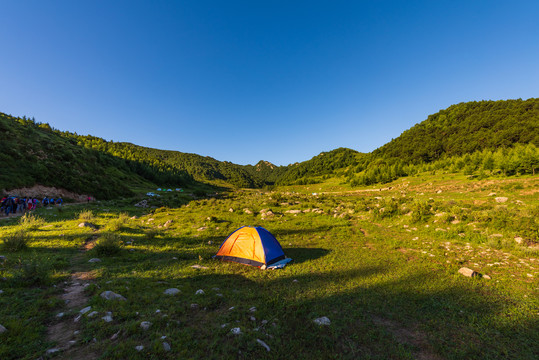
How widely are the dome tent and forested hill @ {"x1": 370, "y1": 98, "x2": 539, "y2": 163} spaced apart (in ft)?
382

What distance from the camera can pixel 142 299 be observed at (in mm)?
6020

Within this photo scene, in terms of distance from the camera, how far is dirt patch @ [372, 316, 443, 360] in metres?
4.25

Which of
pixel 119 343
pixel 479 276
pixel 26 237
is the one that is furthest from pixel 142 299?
pixel 479 276

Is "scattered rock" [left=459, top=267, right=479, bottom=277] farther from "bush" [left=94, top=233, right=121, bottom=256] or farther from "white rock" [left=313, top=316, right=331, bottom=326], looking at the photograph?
"bush" [left=94, top=233, right=121, bottom=256]

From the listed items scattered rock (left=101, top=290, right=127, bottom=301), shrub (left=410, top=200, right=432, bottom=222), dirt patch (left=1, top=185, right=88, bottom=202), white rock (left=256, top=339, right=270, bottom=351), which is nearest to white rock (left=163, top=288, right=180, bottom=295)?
scattered rock (left=101, top=290, right=127, bottom=301)

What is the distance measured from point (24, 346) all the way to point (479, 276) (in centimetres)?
1389

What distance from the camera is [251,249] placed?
9.84 m

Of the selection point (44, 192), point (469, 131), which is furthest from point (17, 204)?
point (469, 131)

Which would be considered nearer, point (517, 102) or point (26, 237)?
point (26, 237)

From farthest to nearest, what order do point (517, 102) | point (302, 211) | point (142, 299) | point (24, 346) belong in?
point (517, 102) < point (302, 211) < point (142, 299) < point (24, 346)

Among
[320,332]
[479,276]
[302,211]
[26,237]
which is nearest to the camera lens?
[320,332]

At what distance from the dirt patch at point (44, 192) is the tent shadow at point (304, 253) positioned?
38301 mm

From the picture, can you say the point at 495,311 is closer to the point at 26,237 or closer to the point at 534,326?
the point at 534,326

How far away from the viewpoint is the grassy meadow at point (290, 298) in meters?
4.27
